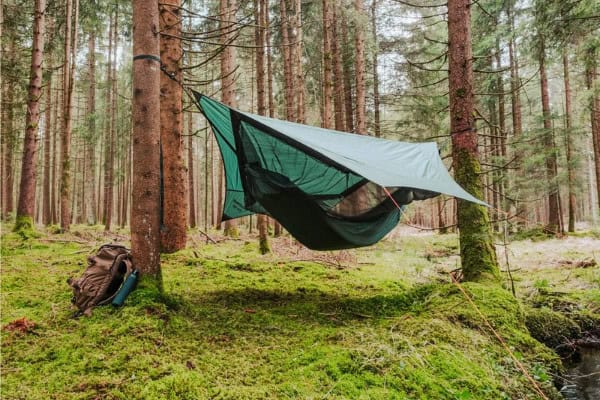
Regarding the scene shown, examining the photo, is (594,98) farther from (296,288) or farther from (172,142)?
(172,142)

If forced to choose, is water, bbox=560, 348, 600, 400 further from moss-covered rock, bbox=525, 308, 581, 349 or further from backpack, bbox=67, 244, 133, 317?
backpack, bbox=67, 244, 133, 317

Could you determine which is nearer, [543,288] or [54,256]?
[543,288]

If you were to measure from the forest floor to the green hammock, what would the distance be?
2.06 feet

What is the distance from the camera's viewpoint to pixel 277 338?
79.8 inches

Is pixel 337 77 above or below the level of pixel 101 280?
above

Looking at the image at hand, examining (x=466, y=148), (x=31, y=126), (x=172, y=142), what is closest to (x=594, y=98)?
(x=466, y=148)

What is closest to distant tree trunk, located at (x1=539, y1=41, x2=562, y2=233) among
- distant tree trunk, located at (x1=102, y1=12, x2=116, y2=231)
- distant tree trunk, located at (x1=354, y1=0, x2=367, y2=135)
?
distant tree trunk, located at (x1=354, y1=0, x2=367, y2=135)

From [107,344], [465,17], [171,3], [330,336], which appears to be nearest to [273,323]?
[330,336]

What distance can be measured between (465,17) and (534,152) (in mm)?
7604

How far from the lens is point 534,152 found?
8898mm

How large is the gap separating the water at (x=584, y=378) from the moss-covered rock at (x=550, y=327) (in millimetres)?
144

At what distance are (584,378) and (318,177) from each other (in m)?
2.22

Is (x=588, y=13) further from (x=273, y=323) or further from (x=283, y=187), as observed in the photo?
(x=273, y=323)

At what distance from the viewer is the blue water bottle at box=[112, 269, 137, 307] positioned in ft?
6.35
